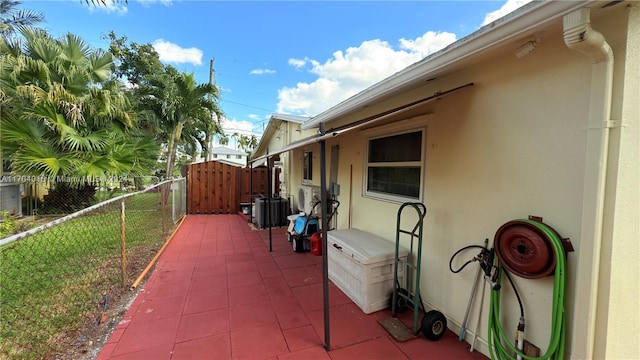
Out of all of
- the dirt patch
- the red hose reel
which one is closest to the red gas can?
the dirt patch

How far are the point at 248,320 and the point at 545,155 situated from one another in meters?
3.04

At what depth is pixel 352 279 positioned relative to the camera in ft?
10.2

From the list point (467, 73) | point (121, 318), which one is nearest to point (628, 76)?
point (467, 73)

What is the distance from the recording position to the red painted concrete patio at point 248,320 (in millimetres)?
2256

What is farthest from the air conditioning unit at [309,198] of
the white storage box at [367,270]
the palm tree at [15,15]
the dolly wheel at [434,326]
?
the palm tree at [15,15]

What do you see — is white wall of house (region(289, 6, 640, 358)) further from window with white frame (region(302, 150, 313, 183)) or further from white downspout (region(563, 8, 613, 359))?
window with white frame (region(302, 150, 313, 183))

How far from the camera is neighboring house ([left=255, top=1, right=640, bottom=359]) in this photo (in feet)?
4.80

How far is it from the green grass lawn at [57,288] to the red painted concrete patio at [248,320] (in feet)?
1.25

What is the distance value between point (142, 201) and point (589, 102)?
12.1 metres

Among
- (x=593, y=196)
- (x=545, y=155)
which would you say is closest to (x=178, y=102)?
(x=545, y=155)

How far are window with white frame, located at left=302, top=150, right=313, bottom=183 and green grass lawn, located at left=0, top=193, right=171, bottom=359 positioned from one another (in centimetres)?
375

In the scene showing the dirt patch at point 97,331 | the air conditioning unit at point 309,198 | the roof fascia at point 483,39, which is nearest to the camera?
the roof fascia at point 483,39

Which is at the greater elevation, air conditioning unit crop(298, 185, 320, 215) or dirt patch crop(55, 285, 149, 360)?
air conditioning unit crop(298, 185, 320, 215)

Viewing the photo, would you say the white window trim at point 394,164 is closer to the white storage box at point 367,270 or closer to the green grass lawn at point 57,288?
the white storage box at point 367,270
